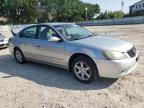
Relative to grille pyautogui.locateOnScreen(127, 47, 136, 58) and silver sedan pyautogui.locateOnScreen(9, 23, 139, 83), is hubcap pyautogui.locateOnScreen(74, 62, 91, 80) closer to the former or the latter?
silver sedan pyautogui.locateOnScreen(9, 23, 139, 83)

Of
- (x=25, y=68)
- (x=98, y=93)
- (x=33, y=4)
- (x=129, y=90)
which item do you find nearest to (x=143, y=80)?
(x=129, y=90)

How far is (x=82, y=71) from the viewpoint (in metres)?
5.72

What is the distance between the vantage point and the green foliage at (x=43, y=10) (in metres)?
61.2

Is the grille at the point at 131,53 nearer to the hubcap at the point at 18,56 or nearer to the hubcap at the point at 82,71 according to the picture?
the hubcap at the point at 82,71

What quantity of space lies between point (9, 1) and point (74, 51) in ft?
197

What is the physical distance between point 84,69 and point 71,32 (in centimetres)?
143

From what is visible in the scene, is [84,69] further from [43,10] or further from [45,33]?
[43,10]

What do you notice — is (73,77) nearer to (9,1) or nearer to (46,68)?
(46,68)

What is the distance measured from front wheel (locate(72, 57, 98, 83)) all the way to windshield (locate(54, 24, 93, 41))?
0.81 m

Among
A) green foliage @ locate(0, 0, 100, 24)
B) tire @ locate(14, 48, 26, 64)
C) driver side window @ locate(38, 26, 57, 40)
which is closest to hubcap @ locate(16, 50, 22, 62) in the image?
tire @ locate(14, 48, 26, 64)

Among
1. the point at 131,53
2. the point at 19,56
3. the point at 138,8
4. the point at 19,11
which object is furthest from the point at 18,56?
the point at 138,8

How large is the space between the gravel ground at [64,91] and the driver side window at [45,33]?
1099 mm

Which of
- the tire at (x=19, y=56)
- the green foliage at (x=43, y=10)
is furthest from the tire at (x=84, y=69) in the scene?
the green foliage at (x=43, y=10)

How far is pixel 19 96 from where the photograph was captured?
5.17 meters
